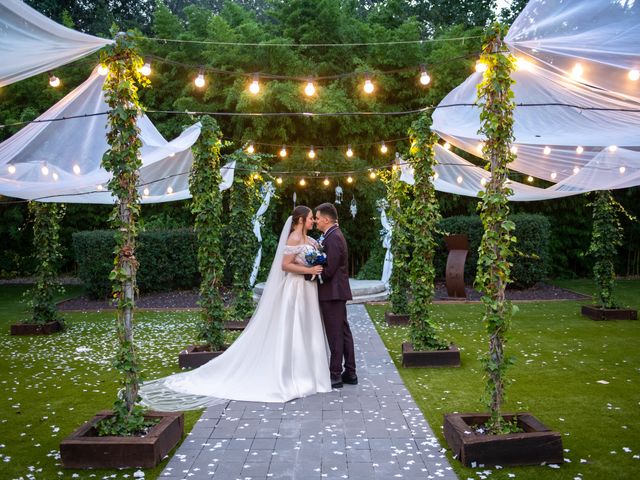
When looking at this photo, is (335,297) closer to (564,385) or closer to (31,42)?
(564,385)

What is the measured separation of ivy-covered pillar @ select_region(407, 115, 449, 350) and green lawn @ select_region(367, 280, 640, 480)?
1.54ft

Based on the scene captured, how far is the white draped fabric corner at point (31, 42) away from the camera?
4070mm

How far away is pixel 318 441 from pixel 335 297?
74.9 inches

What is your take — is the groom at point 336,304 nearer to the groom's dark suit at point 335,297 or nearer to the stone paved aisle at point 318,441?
the groom's dark suit at point 335,297

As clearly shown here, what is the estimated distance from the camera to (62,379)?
Answer: 6.73 metres

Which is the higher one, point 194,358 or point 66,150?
point 66,150

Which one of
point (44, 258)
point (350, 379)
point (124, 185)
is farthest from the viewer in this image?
point (44, 258)

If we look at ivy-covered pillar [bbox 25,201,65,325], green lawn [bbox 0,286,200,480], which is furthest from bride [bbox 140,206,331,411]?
ivy-covered pillar [bbox 25,201,65,325]

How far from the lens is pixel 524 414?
4.54m

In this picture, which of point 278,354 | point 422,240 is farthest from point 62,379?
point 422,240

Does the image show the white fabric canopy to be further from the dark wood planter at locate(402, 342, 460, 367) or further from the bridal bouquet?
the dark wood planter at locate(402, 342, 460, 367)

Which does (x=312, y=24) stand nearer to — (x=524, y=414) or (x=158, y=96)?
(x=158, y=96)

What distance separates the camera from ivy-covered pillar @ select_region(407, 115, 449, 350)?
7246 millimetres

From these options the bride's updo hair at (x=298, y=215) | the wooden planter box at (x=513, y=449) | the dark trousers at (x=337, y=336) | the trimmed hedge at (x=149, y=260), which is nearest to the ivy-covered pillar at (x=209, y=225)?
the bride's updo hair at (x=298, y=215)
